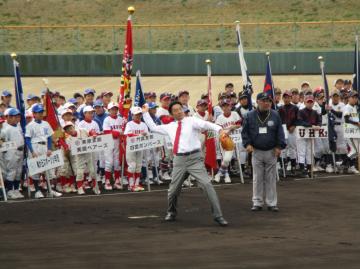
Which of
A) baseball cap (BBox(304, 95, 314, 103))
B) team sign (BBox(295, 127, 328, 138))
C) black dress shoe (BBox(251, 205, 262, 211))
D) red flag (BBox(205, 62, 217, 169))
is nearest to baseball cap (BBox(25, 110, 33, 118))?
red flag (BBox(205, 62, 217, 169))

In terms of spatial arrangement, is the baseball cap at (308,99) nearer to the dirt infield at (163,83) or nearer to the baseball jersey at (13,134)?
the baseball jersey at (13,134)

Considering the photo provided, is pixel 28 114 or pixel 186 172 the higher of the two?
pixel 28 114

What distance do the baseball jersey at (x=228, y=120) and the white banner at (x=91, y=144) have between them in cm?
292

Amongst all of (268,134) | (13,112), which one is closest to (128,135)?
(13,112)

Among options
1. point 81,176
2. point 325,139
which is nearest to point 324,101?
point 325,139

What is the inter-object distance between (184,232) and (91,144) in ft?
19.8

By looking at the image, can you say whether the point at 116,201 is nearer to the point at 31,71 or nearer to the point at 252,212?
A: the point at 252,212

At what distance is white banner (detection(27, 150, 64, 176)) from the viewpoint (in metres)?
20.3

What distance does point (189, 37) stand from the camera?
149 feet

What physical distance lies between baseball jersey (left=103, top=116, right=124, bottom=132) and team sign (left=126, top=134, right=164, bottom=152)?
96cm

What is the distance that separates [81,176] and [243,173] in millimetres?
4731

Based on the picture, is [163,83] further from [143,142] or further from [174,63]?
[143,142]

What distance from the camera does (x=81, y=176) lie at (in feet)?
69.7

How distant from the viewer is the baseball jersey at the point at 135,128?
858 inches
